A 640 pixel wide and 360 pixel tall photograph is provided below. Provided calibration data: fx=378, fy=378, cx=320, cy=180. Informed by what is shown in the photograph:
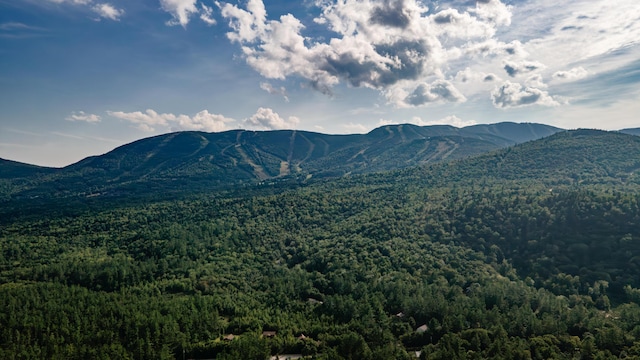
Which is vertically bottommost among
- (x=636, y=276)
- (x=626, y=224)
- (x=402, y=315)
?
(x=402, y=315)

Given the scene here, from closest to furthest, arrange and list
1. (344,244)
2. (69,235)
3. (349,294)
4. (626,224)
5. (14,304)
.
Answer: (14,304) < (349,294) < (626,224) < (344,244) < (69,235)

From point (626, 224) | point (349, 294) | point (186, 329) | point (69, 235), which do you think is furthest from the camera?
point (69, 235)

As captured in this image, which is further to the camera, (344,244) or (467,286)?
(344,244)

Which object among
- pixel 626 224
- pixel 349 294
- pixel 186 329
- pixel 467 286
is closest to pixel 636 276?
pixel 626 224

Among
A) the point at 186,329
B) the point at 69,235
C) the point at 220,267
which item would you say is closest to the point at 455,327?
the point at 186,329

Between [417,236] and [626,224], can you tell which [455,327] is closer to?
[417,236]

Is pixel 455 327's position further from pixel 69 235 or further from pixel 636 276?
pixel 69 235

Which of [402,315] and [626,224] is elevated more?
[626,224]
